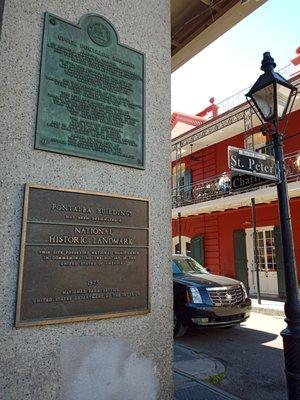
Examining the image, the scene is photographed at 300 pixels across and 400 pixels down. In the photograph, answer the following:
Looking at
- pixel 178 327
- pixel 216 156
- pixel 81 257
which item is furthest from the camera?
pixel 216 156

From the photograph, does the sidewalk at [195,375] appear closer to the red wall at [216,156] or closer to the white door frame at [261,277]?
the white door frame at [261,277]

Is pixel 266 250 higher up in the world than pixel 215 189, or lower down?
lower down

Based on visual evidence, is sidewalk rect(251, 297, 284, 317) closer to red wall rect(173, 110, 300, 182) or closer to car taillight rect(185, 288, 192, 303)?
car taillight rect(185, 288, 192, 303)

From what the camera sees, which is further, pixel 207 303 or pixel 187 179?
pixel 187 179

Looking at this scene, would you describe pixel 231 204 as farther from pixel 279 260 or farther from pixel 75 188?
pixel 75 188

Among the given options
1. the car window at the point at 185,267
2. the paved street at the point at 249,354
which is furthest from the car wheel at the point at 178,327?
the car window at the point at 185,267

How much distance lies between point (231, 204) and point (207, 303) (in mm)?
8599

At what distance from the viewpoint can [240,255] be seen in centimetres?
1534

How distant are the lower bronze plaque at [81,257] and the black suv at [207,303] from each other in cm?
427

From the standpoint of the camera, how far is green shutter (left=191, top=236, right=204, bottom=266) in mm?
17594

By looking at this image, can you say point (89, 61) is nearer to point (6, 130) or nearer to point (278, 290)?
point (6, 130)

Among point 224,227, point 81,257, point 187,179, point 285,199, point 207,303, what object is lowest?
point 207,303

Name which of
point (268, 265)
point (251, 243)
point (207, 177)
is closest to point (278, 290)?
point (268, 265)

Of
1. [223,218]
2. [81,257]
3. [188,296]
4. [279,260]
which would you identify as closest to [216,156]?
[223,218]
